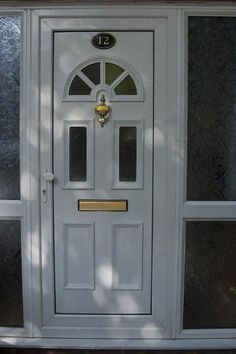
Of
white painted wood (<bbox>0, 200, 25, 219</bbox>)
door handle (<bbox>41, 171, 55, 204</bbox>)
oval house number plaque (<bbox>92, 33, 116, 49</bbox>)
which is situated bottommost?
white painted wood (<bbox>0, 200, 25, 219</bbox>)

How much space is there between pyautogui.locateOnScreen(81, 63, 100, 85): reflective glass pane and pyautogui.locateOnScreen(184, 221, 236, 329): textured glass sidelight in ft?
3.71

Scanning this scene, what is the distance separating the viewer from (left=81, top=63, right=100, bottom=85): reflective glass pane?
2426 mm

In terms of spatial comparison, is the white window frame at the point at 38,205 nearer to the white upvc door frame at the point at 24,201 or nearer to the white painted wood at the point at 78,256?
the white upvc door frame at the point at 24,201

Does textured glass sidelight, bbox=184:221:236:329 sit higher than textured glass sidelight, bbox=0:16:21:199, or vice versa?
textured glass sidelight, bbox=0:16:21:199

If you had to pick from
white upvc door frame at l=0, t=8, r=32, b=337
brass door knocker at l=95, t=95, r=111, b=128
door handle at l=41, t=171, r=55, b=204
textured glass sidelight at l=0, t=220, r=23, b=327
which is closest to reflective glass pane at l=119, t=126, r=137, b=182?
brass door knocker at l=95, t=95, r=111, b=128

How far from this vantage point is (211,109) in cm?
242

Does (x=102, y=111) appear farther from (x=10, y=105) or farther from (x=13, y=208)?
(x=13, y=208)

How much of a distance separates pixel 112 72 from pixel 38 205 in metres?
1.00

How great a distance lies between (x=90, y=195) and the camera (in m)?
2.46

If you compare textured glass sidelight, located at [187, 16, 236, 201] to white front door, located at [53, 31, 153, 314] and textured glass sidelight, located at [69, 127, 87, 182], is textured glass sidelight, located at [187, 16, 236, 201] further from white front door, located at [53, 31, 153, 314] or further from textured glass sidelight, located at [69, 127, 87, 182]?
textured glass sidelight, located at [69, 127, 87, 182]

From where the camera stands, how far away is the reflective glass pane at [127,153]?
2445mm

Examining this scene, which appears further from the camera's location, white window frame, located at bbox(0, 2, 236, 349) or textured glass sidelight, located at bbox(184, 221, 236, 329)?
textured glass sidelight, located at bbox(184, 221, 236, 329)

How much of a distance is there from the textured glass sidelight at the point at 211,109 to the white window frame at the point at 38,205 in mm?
54

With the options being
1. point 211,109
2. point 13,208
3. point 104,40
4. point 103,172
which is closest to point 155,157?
point 103,172
